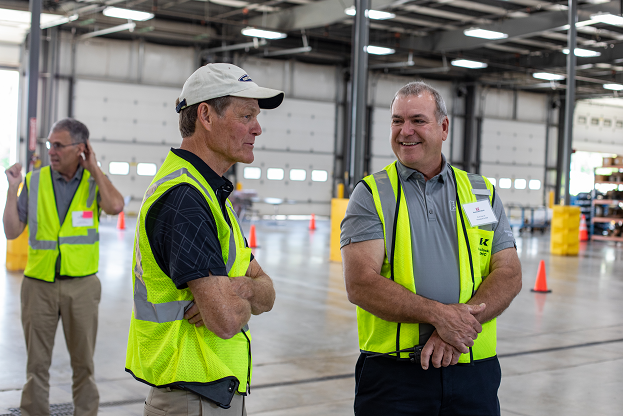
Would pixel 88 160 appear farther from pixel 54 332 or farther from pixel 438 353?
pixel 438 353

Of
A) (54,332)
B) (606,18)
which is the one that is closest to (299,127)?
(606,18)

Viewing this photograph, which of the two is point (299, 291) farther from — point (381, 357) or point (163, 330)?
point (163, 330)

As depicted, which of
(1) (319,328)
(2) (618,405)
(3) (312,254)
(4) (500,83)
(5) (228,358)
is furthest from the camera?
(4) (500,83)

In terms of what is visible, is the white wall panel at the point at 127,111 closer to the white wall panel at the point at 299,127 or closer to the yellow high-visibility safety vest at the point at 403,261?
the white wall panel at the point at 299,127

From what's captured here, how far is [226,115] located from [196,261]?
54 cm

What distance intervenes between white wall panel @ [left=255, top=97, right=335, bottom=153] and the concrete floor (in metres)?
14.6

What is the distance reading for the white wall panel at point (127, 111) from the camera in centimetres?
2358

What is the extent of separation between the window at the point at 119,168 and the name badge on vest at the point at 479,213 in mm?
22713

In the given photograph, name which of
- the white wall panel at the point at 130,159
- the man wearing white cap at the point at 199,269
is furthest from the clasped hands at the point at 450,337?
the white wall panel at the point at 130,159

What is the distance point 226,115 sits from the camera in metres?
2.22

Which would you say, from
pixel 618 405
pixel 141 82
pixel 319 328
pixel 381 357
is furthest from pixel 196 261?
pixel 141 82

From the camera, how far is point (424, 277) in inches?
106

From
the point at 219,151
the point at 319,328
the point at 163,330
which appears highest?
the point at 219,151

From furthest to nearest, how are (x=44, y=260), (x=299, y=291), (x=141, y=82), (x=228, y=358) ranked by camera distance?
(x=141, y=82) < (x=299, y=291) < (x=44, y=260) < (x=228, y=358)
